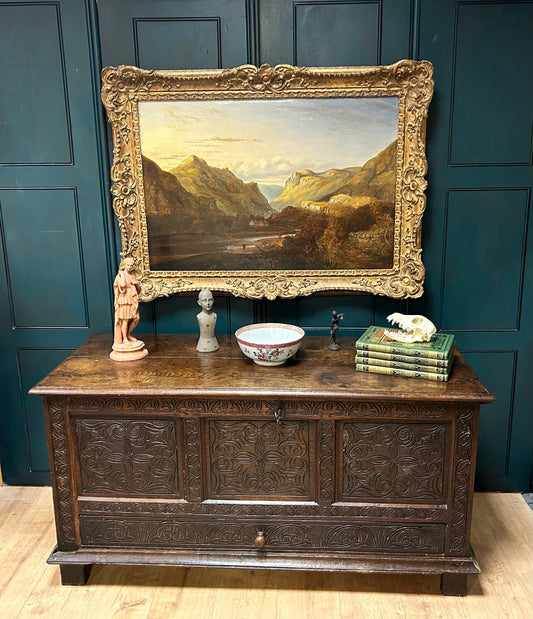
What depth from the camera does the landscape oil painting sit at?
2.76 m

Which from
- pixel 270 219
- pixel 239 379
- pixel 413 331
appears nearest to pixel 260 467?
pixel 239 379

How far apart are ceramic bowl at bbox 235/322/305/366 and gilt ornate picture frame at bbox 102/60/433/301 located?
22 centimetres

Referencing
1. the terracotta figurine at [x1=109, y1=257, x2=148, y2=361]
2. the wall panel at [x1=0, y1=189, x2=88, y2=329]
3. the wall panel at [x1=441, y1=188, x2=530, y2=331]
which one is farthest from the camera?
the wall panel at [x1=0, y1=189, x2=88, y2=329]

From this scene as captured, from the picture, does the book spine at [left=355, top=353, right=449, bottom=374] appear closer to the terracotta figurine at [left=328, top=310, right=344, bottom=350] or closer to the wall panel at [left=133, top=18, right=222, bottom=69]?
the terracotta figurine at [left=328, top=310, right=344, bottom=350]

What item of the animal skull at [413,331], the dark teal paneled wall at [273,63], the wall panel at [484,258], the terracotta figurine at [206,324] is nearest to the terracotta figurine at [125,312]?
the terracotta figurine at [206,324]

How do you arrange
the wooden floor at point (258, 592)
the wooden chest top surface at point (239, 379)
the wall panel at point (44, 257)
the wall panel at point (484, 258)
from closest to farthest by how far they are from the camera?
the wooden chest top surface at point (239, 379) → the wooden floor at point (258, 592) → the wall panel at point (484, 258) → the wall panel at point (44, 257)

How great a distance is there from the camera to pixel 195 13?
272cm

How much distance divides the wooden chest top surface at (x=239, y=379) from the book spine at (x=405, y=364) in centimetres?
5

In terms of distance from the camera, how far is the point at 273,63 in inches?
108

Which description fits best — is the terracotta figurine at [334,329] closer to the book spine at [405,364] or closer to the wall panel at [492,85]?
the book spine at [405,364]

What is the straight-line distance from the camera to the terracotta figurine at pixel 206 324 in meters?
2.67

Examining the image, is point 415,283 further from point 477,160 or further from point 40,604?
point 40,604

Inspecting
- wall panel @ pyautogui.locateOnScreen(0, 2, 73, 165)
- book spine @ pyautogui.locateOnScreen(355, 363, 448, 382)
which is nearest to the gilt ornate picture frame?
wall panel @ pyautogui.locateOnScreen(0, 2, 73, 165)

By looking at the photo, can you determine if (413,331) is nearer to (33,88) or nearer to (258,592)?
(258,592)
